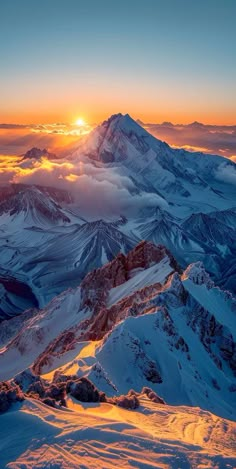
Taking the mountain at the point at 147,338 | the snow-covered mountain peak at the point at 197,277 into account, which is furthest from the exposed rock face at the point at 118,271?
the snow-covered mountain peak at the point at 197,277

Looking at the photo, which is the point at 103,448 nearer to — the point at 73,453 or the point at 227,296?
the point at 73,453

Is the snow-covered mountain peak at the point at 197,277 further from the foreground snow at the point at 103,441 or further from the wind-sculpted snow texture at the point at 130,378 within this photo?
the foreground snow at the point at 103,441

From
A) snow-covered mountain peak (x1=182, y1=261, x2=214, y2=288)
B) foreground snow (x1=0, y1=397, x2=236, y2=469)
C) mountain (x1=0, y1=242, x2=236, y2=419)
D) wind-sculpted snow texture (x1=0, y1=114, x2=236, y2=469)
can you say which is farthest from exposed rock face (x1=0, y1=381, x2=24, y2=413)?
snow-covered mountain peak (x1=182, y1=261, x2=214, y2=288)

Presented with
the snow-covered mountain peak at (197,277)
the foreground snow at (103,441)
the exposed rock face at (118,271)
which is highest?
the foreground snow at (103,441)

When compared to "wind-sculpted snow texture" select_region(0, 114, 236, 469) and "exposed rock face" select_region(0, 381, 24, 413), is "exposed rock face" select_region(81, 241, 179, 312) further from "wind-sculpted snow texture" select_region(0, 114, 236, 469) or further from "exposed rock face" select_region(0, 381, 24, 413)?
"exposed rock face" select_region(0, 381, 24, 413)

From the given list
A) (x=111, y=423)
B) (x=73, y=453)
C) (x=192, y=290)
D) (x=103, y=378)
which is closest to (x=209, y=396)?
(x=103, y=378)
